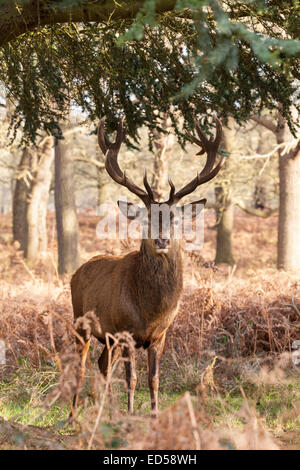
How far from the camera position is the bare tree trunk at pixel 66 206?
53.6 feet

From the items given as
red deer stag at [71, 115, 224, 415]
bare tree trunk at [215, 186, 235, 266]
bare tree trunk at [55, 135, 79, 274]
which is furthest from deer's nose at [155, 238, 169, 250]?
bare tree trunk at [215, 186, 235, 266]

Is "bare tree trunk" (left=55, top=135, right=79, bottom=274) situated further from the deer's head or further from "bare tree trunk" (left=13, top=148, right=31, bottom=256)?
the deer's head

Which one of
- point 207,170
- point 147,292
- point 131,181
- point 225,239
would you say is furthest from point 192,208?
point 225,239

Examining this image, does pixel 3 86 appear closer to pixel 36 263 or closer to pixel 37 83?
pixel 37 83

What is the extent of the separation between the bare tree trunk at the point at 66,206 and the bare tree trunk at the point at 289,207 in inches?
232

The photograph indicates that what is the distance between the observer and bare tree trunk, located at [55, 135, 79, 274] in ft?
53.6

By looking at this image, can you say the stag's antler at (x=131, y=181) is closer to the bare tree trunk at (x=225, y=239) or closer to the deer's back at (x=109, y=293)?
the deer's back at (x=109, y=293)

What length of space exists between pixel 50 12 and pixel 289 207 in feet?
32.6

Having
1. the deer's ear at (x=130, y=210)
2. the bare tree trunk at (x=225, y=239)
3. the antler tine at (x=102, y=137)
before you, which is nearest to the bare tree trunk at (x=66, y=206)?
the bare tree trunk at (x=225, y=239)

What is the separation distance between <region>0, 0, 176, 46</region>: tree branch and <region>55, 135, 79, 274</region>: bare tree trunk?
10.7m

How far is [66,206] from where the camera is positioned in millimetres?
16422

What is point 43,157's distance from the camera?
20.0 metres

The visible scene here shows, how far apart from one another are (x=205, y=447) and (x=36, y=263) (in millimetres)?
17931

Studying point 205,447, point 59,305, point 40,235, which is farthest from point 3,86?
point 40,235
